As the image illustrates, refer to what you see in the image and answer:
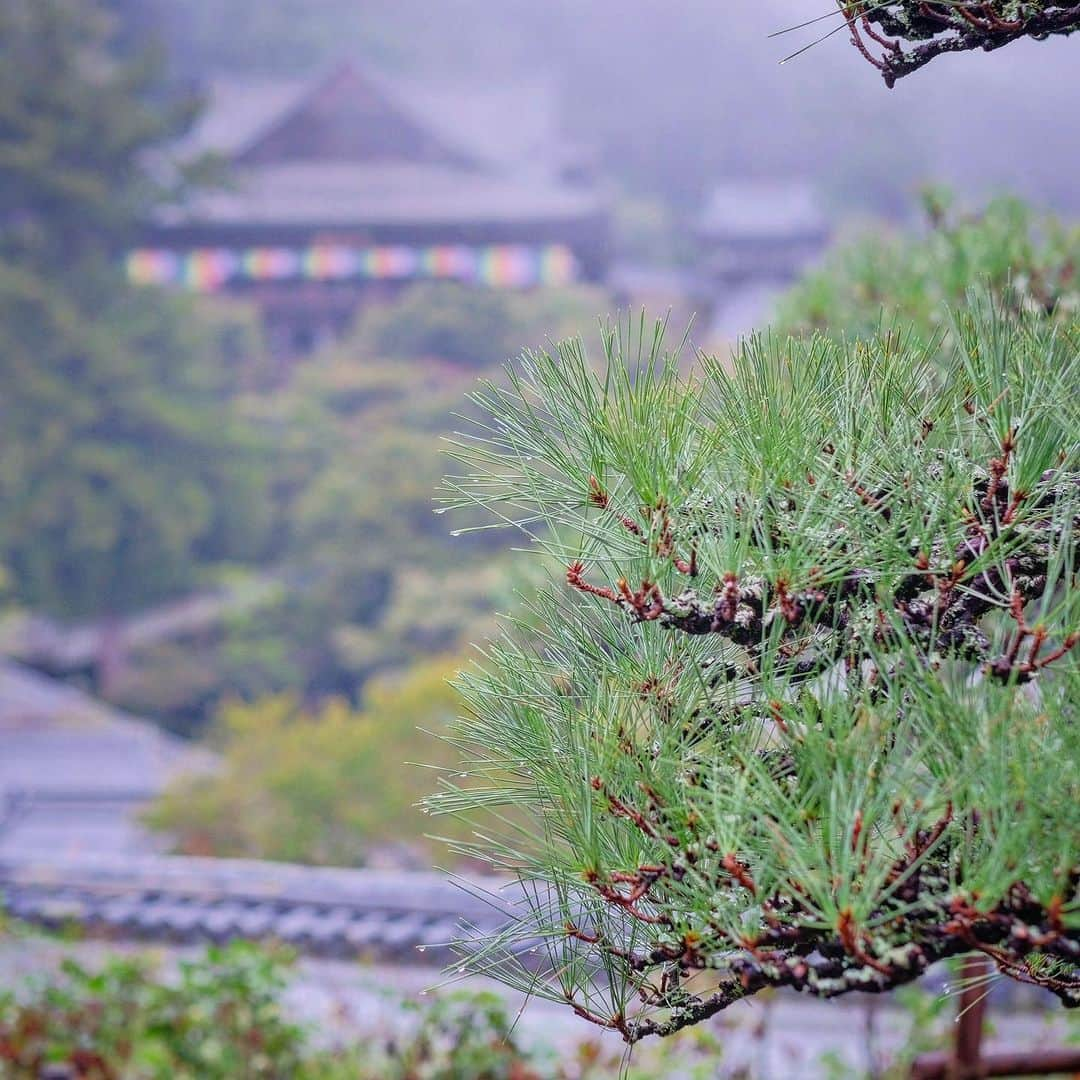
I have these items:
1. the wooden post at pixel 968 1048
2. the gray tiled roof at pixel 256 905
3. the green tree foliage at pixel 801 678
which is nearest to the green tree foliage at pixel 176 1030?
the wooden post at pixel 968 1048

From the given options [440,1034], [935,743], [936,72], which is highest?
[936,72]

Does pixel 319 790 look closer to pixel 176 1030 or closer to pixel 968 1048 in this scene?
pixel 176 1030

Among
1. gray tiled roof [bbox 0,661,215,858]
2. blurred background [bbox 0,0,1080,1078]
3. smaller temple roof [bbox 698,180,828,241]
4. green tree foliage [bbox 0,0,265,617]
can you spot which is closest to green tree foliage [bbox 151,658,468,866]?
blurred background [bbox 0,0,1080,1078]

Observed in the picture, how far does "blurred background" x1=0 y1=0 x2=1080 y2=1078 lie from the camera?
2121 millimetres

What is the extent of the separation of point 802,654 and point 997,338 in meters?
0.13

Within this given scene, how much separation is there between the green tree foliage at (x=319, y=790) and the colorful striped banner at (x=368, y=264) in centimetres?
388

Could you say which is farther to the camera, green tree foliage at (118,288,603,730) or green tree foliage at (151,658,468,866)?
green tree foliage at (118,288,603,730)

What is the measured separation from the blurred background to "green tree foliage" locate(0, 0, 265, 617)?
2 centimetres

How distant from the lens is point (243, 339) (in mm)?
5973

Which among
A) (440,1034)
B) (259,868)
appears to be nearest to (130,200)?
(259,868)

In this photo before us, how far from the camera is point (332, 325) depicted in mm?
6645

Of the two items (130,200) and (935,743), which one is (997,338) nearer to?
(935,743)

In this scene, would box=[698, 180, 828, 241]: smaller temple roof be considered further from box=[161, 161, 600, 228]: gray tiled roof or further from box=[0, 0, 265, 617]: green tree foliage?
box=[0, 0, 265, 617]: green tree foliage

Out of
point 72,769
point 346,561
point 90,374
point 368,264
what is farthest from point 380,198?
point 72,769
